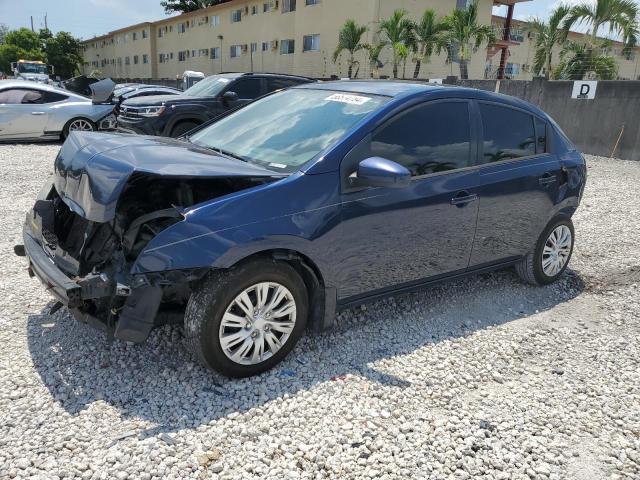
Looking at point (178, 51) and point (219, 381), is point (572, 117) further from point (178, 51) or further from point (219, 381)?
point (178, 51)

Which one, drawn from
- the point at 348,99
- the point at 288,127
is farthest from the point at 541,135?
the point at 288,127

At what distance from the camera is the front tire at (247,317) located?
114 inches

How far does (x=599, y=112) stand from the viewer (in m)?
14.1

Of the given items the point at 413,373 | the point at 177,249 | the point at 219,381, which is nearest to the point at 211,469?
the point at 219,381

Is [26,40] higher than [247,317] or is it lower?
higher

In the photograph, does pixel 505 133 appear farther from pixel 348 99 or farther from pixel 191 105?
pixel 191 105

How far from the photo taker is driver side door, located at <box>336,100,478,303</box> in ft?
10.9

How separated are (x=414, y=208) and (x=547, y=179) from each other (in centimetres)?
158

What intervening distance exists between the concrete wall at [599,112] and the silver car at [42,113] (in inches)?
477

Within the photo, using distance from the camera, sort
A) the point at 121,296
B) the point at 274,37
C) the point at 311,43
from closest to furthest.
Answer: the point at 121,296, the point at 311,43, the point at 274,37

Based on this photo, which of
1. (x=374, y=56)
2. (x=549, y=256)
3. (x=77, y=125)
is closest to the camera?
(x=549, y=256)

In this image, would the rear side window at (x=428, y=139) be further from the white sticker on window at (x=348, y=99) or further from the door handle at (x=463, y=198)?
the white sticker on window at (x=348, y=99)

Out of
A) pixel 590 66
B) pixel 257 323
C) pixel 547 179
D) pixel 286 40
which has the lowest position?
pixel 257 323

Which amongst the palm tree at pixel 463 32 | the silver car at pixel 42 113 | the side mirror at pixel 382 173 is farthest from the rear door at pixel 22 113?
the palm tree at pixel 463 32
